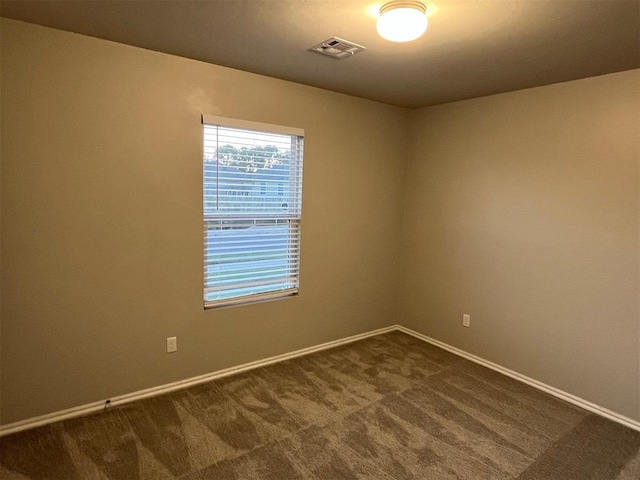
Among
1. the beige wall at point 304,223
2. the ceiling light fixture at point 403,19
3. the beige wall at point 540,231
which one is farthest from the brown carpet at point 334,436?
the ceiling light fixture at point 403,19

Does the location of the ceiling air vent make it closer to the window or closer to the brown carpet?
the window

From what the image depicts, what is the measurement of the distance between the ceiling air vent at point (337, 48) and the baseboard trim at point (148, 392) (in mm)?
2440

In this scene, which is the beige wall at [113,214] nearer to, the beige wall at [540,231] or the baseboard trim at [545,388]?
the beige wall at [540,231]

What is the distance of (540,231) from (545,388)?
1.25m

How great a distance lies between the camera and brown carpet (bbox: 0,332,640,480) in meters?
2.06

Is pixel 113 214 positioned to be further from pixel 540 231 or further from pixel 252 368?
pixel 540 231

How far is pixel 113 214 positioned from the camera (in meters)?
2.46

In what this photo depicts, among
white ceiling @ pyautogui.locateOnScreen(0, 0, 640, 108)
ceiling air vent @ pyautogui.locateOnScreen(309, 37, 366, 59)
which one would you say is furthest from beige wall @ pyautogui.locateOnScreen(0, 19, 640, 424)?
ceiling air vent @ pyautogui.locateOnScreen(309, 37, 366, 59)

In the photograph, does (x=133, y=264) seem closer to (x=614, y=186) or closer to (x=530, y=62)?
(x=530, y=62)

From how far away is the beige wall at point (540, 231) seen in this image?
2621 mm

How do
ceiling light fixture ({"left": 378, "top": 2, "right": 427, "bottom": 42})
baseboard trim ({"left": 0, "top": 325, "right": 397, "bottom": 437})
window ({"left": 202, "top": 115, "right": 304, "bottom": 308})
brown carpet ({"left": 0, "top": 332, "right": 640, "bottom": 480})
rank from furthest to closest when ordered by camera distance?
window ({"left": 202, "top": 115, "right": 304, "bottom": 308}) < baseboard trim ({"left": 0, "top": 325, "right": 397, "bottom": 437}) < brown carpet ({"left": 0, "top": 332, "right": 640, "bottom": 480}) < ceiling light fixture ({"left": 378, "top": 2, "right": 427, "bottom": 42})

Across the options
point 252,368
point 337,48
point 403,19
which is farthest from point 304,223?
point 403,19

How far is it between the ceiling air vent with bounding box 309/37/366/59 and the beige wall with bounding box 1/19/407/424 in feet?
2.56

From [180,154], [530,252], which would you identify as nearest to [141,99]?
[180,154]
